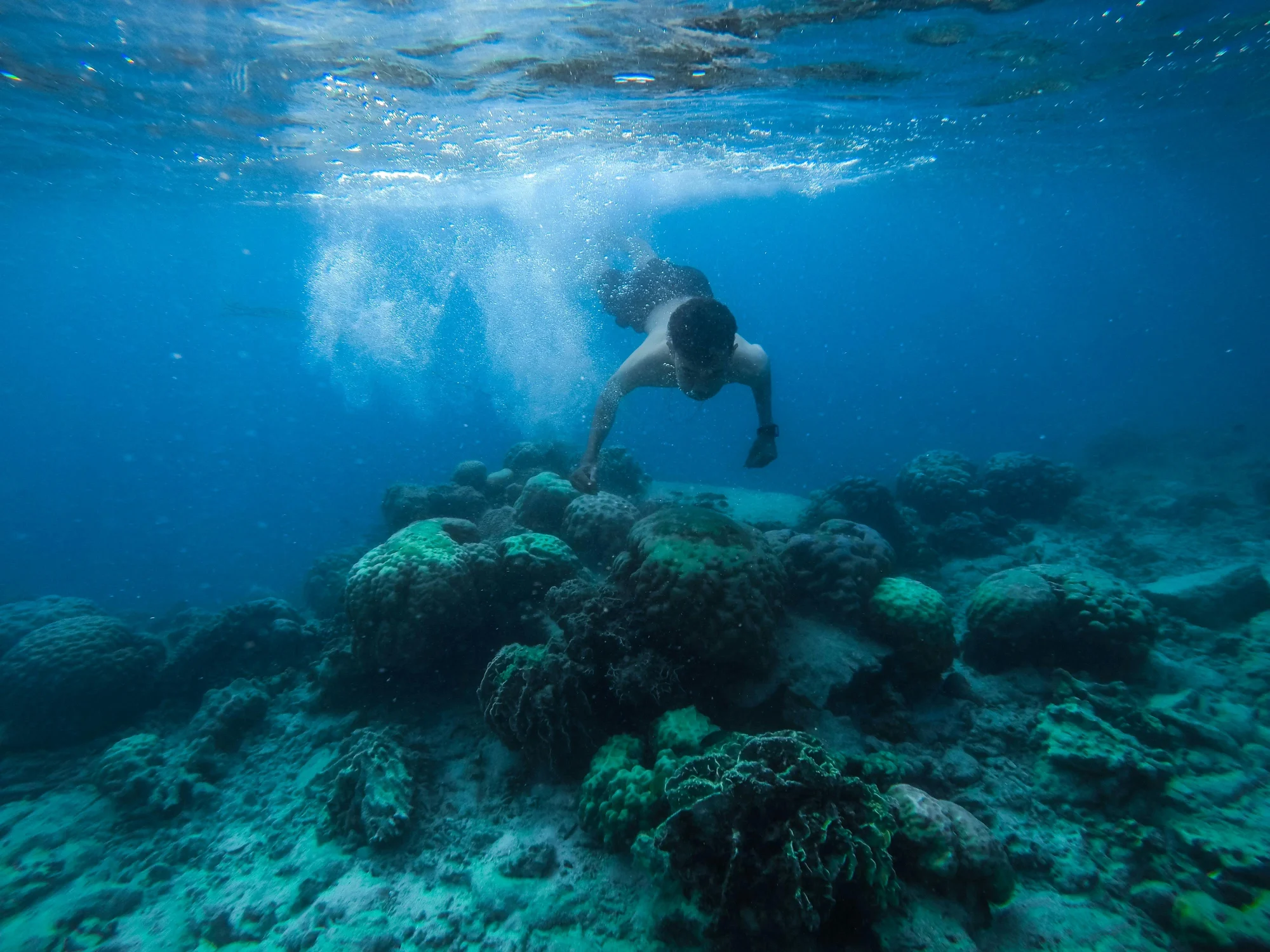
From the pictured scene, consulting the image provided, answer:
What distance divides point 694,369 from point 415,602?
3487 mm

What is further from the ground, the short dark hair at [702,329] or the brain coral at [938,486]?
the short dark hair at [702,329]

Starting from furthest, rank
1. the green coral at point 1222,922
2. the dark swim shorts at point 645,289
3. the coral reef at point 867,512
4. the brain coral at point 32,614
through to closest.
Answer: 1. the dark swim shorts at point 645,289
2. the coral reef at point 867,512
3. the brain coral at point 32,614
4. the green coral at point 1222,922

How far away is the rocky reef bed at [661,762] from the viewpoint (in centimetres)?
278

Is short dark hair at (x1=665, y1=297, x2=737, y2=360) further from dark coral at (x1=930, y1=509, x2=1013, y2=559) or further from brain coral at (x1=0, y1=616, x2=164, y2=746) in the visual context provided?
brain coral at (x1=0, y1=616, x2=164, y2=746)

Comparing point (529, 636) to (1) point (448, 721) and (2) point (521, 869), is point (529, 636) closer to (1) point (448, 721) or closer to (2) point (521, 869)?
(1) point (448, 721)

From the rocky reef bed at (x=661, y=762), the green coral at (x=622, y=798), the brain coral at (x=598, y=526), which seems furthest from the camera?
the brain coral at (x=598, y=526)

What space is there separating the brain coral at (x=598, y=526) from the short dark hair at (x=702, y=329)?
218cm

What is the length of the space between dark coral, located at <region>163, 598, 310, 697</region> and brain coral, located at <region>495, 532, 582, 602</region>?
3750 mm

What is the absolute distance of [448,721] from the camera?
4699mm

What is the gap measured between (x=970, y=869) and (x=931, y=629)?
1982mm

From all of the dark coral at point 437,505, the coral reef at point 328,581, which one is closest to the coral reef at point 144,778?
the coral reef at point 328,581

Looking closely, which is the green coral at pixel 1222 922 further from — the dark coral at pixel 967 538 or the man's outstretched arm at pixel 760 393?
the dark coral at pixel 967 538

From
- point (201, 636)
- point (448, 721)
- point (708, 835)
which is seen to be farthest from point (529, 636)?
point (201, 636)

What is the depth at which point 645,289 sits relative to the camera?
12273 mm
